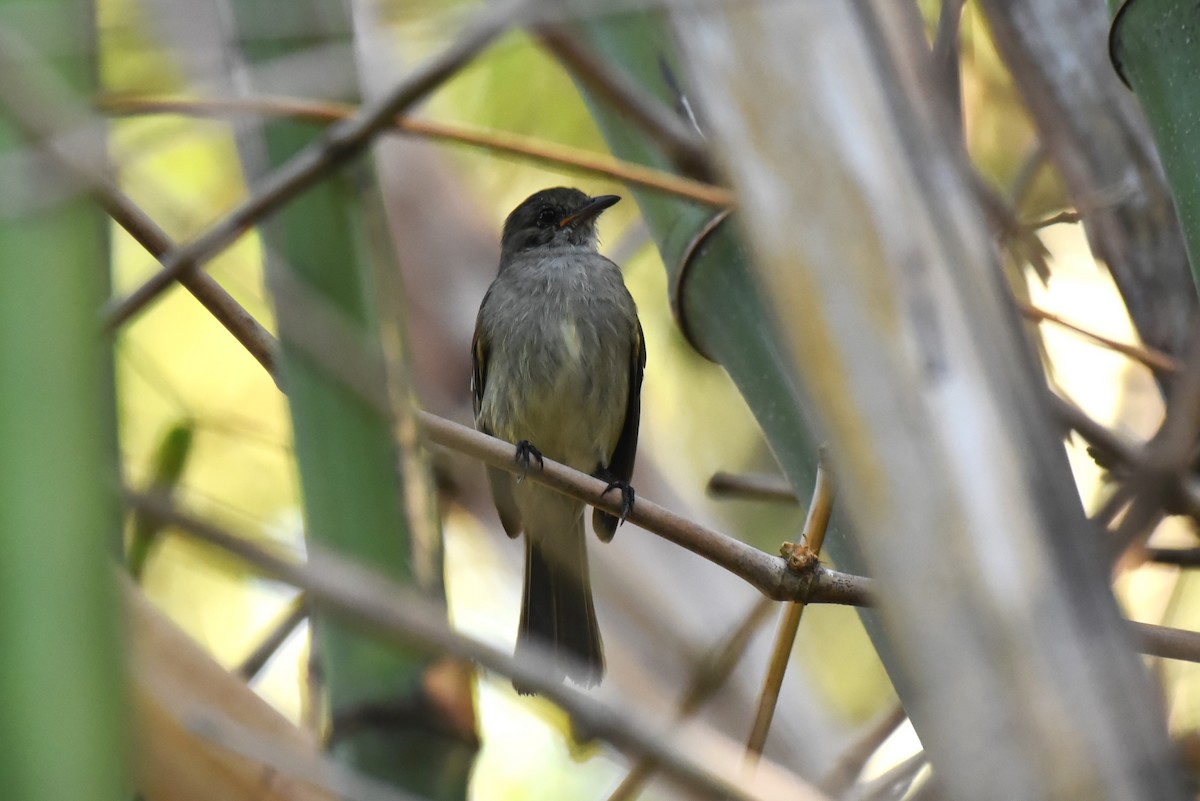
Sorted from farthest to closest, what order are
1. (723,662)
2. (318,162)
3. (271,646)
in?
(723,662) < (271,646) < (318,162)

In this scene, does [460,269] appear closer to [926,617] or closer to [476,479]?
[476,479]

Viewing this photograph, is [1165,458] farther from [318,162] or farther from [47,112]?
[47,112]

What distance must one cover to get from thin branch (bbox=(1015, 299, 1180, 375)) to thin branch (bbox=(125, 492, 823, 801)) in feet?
6.16

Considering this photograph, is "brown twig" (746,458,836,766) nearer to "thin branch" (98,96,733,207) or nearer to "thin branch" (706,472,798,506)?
"thin branch" (98,96,733,207)

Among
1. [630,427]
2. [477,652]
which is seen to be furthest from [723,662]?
[477,652]

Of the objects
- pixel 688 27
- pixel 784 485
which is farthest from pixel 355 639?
pixel 784 485

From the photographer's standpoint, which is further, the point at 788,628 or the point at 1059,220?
the point at 1059,220

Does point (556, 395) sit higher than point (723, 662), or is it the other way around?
point (556, 395)

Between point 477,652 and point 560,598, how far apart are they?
401cm

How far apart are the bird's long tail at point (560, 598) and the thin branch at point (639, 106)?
225 centimetres

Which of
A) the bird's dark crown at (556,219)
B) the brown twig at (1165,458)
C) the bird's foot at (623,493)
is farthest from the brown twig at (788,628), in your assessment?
the bird's dark crown at (556,219)

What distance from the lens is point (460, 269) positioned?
21.2 feet

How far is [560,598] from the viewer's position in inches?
199

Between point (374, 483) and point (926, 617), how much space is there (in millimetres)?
969
